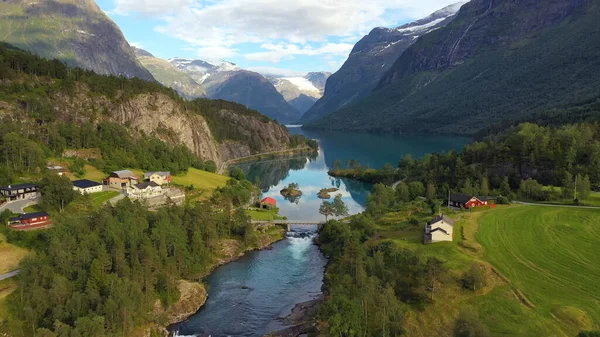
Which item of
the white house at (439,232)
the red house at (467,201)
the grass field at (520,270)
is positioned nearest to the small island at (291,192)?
the red house at (467,201)

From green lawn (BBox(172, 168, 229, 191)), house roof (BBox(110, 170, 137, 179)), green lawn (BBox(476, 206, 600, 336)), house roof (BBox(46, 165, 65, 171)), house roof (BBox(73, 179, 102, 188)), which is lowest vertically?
green lawn (BBox(476, 206, 600, 336))

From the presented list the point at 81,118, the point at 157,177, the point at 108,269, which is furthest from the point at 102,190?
the point at 81,118

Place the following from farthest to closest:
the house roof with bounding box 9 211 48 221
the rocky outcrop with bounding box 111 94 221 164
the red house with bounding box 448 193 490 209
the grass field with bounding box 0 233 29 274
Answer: the rocky outcrop with bounding box 111 94 221 164
the red house with bounding box 448 193 490 209
the house roof with bounding box 9 211 48 221
the grass field with bounding box 0 233 29 274

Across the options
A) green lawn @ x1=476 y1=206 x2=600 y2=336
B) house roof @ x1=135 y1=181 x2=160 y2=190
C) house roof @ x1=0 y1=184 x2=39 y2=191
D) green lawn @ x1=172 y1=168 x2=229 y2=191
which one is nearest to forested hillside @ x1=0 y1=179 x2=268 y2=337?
house roof @ x1=0 y1=184 x2=39 y2=191

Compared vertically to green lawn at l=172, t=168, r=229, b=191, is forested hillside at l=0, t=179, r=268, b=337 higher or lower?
lower

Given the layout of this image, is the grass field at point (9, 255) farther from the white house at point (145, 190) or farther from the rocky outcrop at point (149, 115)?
the rocky outcrop at point (149, 115)

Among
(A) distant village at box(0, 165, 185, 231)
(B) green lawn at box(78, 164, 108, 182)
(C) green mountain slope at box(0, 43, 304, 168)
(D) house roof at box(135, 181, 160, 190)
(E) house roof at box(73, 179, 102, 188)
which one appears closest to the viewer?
(A) distant village at box(0, 165, 185, 231)

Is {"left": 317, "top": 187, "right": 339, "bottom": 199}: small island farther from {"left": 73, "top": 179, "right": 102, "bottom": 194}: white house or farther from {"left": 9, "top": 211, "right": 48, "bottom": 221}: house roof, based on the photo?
{"left": 9, "top": 211, "right": 48, "bottom": 221}: house roof
